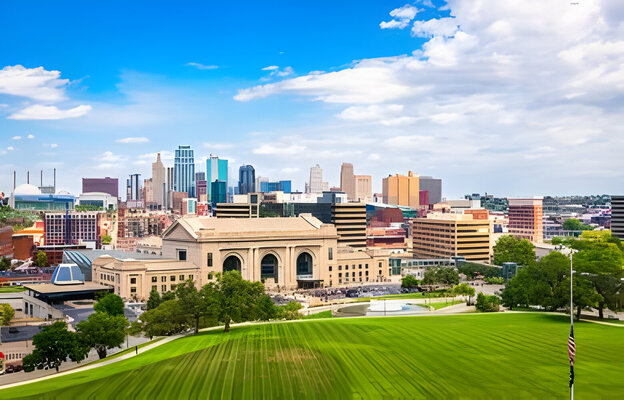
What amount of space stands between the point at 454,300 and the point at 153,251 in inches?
3165

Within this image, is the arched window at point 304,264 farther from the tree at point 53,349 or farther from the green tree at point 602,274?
the tree at point 53,349

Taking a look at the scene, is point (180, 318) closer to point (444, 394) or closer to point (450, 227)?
point (444, 394)

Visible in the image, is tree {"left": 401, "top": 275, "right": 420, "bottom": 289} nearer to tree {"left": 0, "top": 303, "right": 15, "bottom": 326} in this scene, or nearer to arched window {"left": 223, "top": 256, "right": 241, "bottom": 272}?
arched window {"left": 223, "top": 256, "right": 241, "bottom": 272}

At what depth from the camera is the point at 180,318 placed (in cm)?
7906

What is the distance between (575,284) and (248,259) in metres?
70.9

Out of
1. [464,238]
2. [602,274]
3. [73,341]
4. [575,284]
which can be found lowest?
[73,341]

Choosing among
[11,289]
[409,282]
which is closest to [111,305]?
[11,289]

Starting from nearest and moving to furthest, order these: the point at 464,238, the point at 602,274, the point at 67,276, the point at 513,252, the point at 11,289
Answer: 1. the point at 602,274
2. the point at 67,276
3. the point at 11,289
4. the point at 513,252
5. the point at 464,238

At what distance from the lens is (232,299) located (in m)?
81.2

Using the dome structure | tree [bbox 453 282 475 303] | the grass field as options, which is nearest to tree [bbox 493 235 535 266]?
tree [bbox 453 282 475 303]

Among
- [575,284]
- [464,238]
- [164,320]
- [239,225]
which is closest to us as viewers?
[575,284]

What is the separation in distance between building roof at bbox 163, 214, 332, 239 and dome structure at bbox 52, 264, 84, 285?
23.4 meters

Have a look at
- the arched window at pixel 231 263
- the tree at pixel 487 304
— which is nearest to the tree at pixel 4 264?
the arched window at pixel 231 263

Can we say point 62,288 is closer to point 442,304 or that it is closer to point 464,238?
point 442,304
